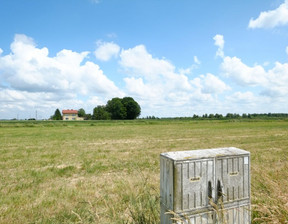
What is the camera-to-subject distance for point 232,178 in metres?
2.56

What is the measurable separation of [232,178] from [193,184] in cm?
63

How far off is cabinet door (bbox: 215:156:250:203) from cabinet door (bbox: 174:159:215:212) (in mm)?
122

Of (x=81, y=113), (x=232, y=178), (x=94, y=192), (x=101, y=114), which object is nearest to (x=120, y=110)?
(x=101, y=114)

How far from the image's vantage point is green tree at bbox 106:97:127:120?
311 feet

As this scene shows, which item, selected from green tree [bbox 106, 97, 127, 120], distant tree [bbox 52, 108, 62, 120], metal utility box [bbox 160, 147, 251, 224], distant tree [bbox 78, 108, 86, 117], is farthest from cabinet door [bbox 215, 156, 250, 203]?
distant tree [bbox 78, 108, 86, 117]

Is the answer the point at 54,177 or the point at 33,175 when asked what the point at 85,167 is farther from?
the point at 33,175

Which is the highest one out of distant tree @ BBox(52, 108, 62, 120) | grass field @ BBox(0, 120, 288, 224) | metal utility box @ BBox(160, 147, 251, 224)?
distant tree @ BBox(52, 108, 62, 120)

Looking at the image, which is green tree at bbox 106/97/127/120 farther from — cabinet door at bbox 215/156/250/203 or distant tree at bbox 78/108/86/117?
cabinet door at bbox 215/156/250/203

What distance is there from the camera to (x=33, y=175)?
6.47 meters

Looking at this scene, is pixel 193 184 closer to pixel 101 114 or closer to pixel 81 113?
pixel 101 114

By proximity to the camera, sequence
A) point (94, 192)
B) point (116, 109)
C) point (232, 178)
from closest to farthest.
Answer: point (232, 178), point (94, 192), point (116, 109)

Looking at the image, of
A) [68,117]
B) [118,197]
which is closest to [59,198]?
[118,197]

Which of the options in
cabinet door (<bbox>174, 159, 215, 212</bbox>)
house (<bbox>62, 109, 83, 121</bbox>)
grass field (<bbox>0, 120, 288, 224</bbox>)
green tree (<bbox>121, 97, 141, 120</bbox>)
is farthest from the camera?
house (<bbox>62, 109, 83, 121</bbox>)

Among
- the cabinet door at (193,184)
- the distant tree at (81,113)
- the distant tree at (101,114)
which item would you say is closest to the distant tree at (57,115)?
the distant tree at (81,113)
